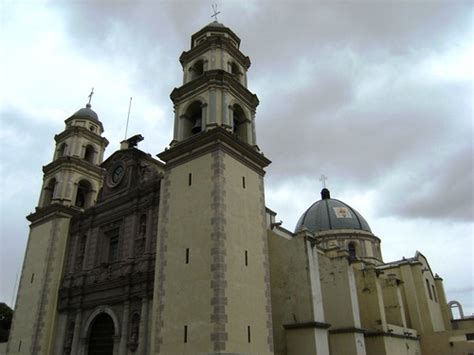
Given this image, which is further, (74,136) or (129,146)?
(74,136)

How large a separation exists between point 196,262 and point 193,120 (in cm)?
820

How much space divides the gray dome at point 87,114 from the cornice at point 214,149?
1176cm

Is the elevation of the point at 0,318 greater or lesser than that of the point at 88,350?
greater

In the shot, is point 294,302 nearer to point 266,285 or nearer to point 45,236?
point 266,285

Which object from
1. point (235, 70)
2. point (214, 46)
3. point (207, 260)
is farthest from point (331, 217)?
point (207, 260)


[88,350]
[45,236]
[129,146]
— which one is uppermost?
[129,146]

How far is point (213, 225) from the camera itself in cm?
1597

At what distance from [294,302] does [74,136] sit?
1851 cm

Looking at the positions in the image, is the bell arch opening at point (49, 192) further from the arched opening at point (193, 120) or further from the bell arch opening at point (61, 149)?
the arched opening at point (193, 120)

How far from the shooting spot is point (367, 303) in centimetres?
2180

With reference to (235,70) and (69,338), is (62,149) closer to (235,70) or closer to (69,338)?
(69,338)

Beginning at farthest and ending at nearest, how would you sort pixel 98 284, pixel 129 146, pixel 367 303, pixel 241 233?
pixel 129 146 → pixel 367 303 → pixel 98 284 → pixel 241 233

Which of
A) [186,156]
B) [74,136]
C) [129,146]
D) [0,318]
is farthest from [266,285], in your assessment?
[0,318]

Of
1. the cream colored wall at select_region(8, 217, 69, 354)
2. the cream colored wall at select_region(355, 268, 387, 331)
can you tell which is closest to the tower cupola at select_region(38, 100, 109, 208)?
the cream colored wall at select_region(8, 217, 69, 354)
